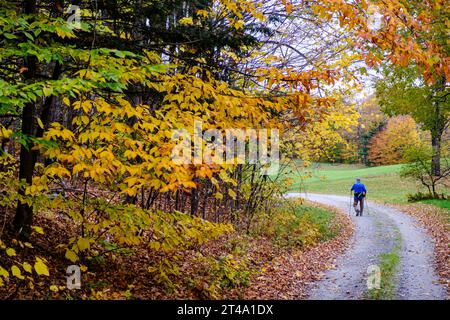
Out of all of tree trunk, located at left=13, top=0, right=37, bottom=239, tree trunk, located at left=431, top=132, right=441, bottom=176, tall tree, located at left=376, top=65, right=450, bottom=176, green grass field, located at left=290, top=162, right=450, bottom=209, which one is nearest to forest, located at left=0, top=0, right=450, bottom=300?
tree trunk, located at left=13, top=0, right=37, bottom=239

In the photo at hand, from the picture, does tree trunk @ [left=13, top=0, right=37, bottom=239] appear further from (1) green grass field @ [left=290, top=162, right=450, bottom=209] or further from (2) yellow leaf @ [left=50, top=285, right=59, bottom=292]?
(1) green grass field @ [left=290, top=162, right=450, bottom=209]

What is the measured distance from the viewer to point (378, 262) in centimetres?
1039

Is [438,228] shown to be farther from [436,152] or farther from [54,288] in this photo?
[54,288]

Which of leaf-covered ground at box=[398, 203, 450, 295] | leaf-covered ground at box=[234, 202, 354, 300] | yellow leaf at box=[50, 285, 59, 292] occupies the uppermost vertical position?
yellow leaf at box=[50, 285, 59, 292]

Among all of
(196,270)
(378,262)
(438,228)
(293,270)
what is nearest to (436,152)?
(438,228)

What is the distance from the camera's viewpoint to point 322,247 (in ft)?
42.5

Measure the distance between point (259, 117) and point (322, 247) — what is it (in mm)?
7902

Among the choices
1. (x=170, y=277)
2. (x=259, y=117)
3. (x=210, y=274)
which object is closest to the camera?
(x=259, y=117)

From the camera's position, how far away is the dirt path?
26.0 ft

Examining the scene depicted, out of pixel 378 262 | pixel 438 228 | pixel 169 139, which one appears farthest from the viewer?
pixel 438 228

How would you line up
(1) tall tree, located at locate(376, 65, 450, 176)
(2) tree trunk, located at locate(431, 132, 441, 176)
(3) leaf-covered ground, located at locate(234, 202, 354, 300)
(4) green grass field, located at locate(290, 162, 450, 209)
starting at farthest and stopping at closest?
1. (4) green grass field, located at locate(290, 162, 450, 209)
2. (2) tree trunk, located at locate(431, 132, 441, 176)
3. (1) tall tree, located at locate(376, 65, 450, 176)
4. (3) leaf-covered ground, located at locate(234, 202, 354, 300)

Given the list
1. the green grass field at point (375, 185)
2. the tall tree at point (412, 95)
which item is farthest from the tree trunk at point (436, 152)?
the green grass field at point (375, 185)
